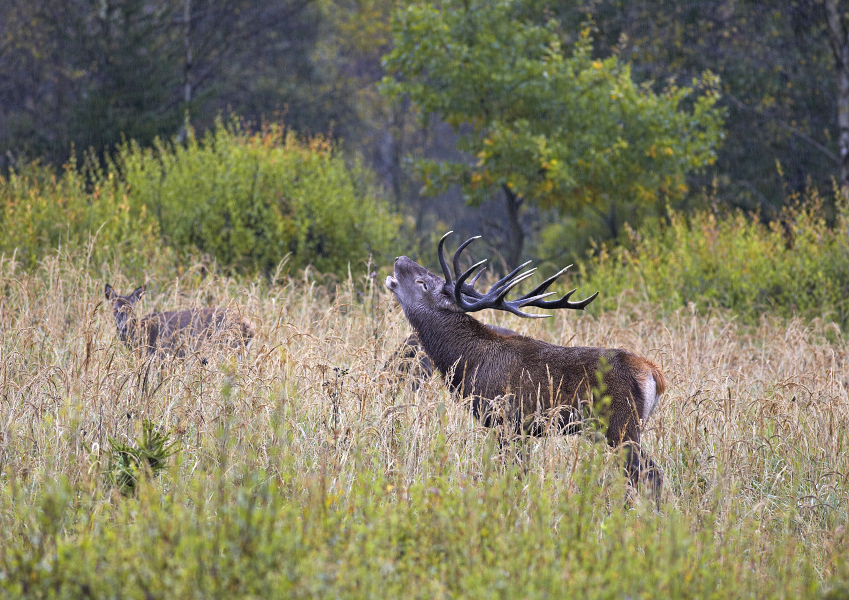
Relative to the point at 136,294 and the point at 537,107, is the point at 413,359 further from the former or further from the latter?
the point at 537,107

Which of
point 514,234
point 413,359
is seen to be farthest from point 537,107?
point 413,359

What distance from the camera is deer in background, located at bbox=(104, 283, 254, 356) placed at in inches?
227

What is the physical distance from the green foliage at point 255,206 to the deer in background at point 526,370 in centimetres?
645

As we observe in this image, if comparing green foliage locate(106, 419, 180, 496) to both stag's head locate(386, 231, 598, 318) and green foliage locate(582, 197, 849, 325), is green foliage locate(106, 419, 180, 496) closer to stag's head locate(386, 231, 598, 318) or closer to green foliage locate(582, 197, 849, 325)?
stag's head locate(386, 231, 598, 318)

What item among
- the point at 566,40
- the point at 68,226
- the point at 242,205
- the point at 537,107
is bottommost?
the point at 242,205

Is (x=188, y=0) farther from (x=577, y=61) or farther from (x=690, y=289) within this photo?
(x=690, y=289)

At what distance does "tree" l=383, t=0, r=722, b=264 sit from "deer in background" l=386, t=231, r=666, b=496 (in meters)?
9.64

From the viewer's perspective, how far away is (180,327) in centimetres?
644

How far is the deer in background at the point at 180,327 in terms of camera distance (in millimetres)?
5754

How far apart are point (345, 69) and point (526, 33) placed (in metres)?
14.6

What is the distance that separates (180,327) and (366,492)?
304 centimetres

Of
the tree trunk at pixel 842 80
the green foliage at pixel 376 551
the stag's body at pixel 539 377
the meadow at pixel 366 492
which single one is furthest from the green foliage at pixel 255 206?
the tree trunk at pixel 842 80

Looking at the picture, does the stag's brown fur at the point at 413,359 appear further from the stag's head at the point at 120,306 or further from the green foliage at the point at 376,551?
the stag's head at the point at 120,306

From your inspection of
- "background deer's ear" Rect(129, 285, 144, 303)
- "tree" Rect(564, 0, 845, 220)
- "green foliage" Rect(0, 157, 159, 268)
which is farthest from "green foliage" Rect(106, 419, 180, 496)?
"tree" Rect(564, 0, 845, 220)
